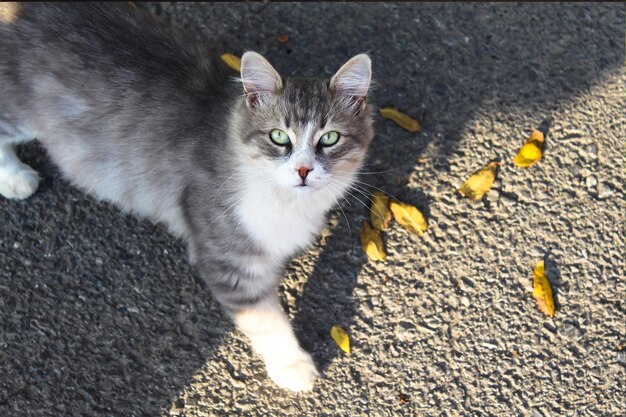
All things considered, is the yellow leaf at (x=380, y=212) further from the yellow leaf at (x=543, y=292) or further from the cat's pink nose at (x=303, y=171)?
the cat's pink nose at (x=303, y=171)

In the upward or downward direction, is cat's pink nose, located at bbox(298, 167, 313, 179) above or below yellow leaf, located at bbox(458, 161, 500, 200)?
above

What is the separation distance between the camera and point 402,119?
3.31m

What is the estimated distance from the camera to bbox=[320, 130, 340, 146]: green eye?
2.35 metres

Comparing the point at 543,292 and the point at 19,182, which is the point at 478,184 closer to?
the point at 543,292

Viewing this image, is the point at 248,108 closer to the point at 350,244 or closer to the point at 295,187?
the point at 295,187

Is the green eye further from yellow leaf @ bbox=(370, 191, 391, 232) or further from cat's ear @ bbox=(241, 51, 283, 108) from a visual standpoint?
yellow leaf @ bbox=(370, 191, 391, 232)

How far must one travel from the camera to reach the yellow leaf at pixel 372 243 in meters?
3.02

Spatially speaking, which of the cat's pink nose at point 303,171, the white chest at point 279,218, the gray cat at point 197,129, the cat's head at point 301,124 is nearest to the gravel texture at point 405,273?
the gray cat at point 197,129

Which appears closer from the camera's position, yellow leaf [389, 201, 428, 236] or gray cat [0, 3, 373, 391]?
gray cat [0, 3, 373, 391]

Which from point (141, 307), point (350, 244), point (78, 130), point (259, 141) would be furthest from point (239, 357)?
point (78, 130)

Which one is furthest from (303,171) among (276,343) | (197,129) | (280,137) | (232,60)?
(232,60)

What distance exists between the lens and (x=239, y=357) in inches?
110

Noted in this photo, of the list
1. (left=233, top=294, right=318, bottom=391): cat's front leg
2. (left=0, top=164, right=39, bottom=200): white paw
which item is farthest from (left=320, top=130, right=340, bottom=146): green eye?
(left=0, top=164, right=39, bottom=200): white paw

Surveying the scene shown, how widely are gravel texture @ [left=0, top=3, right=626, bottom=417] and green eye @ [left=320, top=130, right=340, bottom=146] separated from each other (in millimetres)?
730
